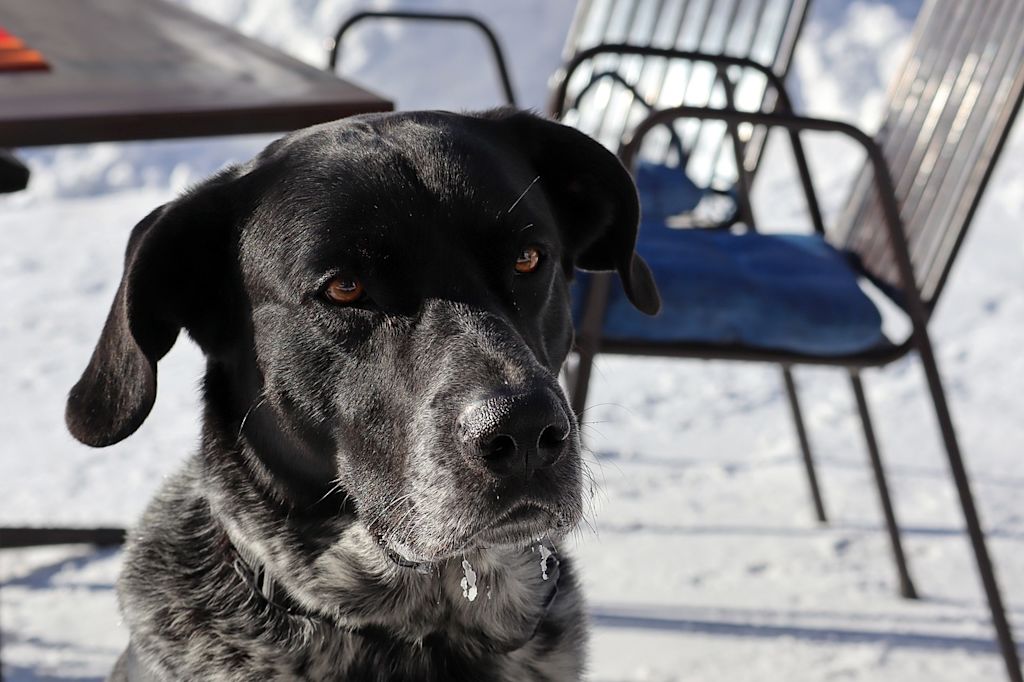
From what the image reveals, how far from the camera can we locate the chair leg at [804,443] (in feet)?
10.9

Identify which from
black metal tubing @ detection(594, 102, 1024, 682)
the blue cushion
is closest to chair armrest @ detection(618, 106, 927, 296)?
black metal tubing @ detection(594, 102, 1024, 682)

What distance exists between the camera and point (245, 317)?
1.72 metres

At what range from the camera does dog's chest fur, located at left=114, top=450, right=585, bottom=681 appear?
1.74 meters

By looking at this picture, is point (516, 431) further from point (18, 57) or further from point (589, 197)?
point (18, 57)

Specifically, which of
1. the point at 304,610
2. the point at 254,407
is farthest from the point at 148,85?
the point at 304,610

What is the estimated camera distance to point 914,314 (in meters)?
2.73

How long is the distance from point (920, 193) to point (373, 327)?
5.97ft

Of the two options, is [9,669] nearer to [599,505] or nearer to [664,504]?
[599,505]

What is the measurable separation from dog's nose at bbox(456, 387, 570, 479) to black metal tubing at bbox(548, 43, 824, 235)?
67.2 inches

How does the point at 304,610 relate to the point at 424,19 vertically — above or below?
below

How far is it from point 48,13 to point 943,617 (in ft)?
8.33

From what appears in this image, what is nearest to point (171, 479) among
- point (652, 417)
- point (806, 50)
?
point (652, 417)

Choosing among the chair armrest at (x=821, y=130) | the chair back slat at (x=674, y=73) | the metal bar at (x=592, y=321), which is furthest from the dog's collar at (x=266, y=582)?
the chair back slat at (x=674, y=73)

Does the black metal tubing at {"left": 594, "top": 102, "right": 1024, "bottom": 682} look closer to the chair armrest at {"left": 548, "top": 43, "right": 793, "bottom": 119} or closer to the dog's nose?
the chair armrest at {"left": 548, "top": 43, "right": 793, "bottom": 119}
